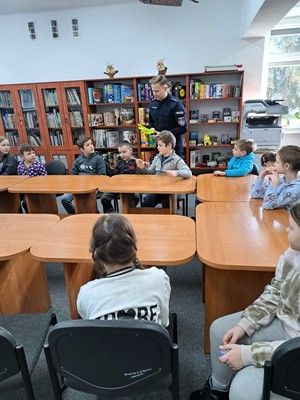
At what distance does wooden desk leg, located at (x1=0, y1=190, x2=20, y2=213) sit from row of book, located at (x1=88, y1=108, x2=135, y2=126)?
2.11 m

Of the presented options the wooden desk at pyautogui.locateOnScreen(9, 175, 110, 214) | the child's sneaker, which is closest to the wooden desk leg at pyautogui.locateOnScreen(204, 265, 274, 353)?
the child's sneaker

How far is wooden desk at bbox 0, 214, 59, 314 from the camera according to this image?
1.45 m

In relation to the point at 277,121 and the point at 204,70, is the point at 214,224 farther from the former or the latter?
the point at 204,70

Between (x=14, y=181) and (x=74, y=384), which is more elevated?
(x=14, y=181)

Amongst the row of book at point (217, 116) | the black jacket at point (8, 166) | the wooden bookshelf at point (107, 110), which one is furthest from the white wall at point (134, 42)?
the black jacket at point (8, 166)

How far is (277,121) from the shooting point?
387 cm

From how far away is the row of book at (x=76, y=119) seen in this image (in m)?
4.64

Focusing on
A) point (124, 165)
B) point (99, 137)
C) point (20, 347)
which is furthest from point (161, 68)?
point (20, 347)

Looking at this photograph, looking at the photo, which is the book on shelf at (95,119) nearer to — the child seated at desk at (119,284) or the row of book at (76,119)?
the row of book at (76,119)

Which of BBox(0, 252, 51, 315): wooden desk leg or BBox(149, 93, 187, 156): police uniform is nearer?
BBox(0, 252, 51, 315): wooden desk leg

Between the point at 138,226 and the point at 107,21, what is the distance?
407 cm

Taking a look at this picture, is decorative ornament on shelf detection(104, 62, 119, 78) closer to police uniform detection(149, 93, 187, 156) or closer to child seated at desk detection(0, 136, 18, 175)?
police uniform detection(149, 93, 187, 156)

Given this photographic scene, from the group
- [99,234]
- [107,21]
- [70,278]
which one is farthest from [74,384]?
[107,21]

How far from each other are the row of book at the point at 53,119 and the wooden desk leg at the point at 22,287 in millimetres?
3462
